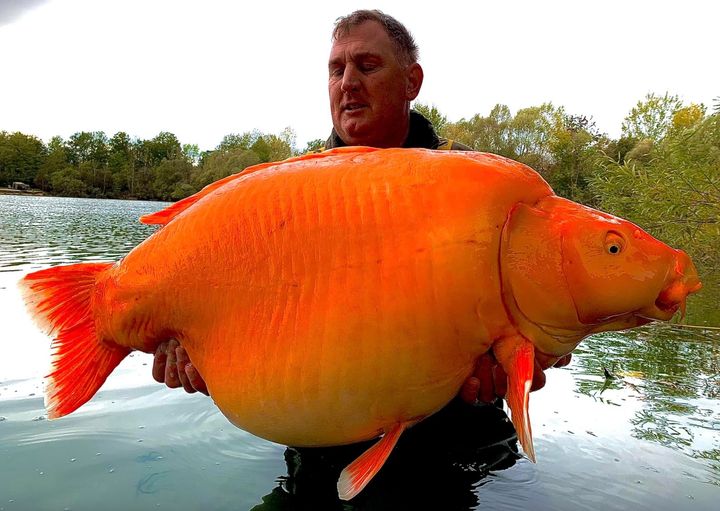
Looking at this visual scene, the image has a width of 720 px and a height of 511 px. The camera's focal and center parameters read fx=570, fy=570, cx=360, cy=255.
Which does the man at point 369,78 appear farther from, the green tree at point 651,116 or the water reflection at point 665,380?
the green tree at point 651,116

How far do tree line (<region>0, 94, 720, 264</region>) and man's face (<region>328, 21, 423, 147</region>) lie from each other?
2441 mm

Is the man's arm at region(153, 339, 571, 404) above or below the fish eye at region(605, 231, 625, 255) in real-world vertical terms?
below

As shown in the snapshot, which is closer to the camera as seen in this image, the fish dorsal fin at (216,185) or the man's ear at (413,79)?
the fish dorsal fin at (216,185)

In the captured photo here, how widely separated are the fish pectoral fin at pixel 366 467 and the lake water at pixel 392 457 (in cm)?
76

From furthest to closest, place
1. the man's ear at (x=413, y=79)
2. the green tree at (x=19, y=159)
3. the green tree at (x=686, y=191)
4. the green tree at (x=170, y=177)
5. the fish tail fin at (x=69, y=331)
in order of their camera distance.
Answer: the green tree at (x=19, y=159), the green tree at (x=170, y=177), the green tree at (x=686, y=191), the man's ear at (x=413, y=79), the fish tail fin at (x=69, y=331)

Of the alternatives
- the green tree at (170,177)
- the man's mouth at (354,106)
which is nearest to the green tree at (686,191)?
the man's mouth at (354,106)

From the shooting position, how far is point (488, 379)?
177cm

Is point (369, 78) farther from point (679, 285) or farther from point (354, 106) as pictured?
point (679, 285)

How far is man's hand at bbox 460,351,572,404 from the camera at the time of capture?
1672 mm

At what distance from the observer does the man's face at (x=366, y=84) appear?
303 cm

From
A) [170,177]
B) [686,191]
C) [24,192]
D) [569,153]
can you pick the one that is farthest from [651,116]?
[24,192]

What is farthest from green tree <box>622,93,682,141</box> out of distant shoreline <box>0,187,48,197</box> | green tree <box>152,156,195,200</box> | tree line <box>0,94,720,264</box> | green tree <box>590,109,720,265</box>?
distant shoreline <box>0,187,48,197</box>

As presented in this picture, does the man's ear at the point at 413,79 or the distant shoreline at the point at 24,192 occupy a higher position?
the distant shoreline at the point at 24,192

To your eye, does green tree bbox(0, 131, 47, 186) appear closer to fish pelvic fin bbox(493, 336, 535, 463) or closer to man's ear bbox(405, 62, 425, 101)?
man's ear bbox(405, 62, 425, 101)
